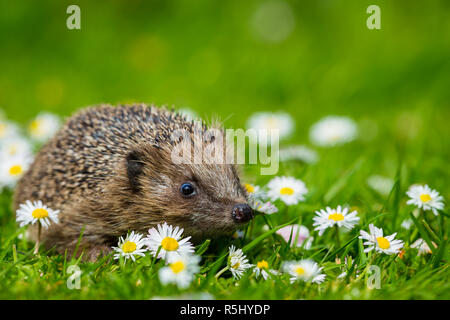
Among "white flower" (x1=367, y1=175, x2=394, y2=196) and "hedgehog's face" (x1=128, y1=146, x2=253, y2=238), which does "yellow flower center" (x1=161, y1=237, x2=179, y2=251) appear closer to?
"hedgehog's face" (x1=128, y1=146, x2=253, y2=238)

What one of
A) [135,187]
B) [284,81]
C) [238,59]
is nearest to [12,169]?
[135,187]

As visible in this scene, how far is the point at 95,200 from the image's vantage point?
493 cm

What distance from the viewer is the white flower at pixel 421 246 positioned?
469 centimetres

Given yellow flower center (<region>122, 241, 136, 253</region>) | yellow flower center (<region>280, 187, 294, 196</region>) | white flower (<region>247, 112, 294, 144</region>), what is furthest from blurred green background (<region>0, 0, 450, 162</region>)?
yellow flower center (<region>122, 241, 136, 253</region>)

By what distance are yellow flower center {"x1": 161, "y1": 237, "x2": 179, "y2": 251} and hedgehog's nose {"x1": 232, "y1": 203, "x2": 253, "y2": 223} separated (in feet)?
1.72

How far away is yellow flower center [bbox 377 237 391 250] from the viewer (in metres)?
4.43

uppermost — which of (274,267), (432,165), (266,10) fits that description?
(266,10)

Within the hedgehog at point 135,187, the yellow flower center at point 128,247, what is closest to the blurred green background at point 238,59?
the hedgehog at point 135,187

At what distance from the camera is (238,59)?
11.0 meters

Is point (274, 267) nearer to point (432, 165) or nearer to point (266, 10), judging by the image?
point (432, 165)

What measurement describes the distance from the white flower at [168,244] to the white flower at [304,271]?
76 cm

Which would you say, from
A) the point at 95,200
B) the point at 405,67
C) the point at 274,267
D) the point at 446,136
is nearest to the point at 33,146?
the point at 95,200

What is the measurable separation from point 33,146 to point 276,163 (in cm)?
332
